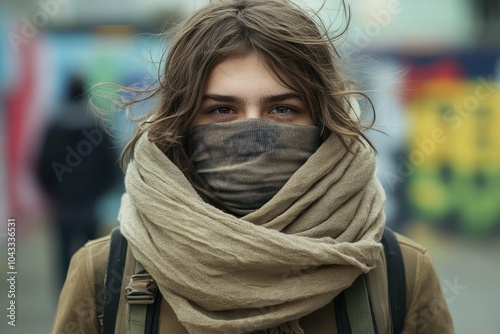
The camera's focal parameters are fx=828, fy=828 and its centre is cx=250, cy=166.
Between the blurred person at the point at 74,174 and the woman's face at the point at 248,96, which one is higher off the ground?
the woman's face at the point at 248,96

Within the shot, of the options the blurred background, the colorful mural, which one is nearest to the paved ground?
the blurred background

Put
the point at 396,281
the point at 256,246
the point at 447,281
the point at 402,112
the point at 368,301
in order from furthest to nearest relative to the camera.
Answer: the point at 402,112 → the point at 447,281 → the point at 396,281 → the point at 368,301 → the point at 256,246

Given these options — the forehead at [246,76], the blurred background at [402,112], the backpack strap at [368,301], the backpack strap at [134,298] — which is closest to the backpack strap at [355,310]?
the backpack strap at [368,301]

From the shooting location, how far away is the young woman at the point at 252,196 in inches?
89.6

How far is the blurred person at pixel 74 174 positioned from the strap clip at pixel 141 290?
4624 mm

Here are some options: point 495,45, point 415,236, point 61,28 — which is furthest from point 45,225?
point 495,45

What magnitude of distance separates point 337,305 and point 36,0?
912 centimetres

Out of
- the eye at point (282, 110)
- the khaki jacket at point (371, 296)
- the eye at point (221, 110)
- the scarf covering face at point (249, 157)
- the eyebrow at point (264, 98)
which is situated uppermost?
the eyebrow at point (264, 98)

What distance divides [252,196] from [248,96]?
301mm

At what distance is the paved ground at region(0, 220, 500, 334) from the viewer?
7.07 m

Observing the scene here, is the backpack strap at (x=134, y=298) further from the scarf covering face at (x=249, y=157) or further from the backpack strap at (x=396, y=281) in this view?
the backpack strap at (x=396, y=281)

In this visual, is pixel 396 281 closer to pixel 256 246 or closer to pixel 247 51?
pixel 256 246

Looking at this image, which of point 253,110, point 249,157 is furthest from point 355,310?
point 253,110

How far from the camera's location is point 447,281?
26.7ft
